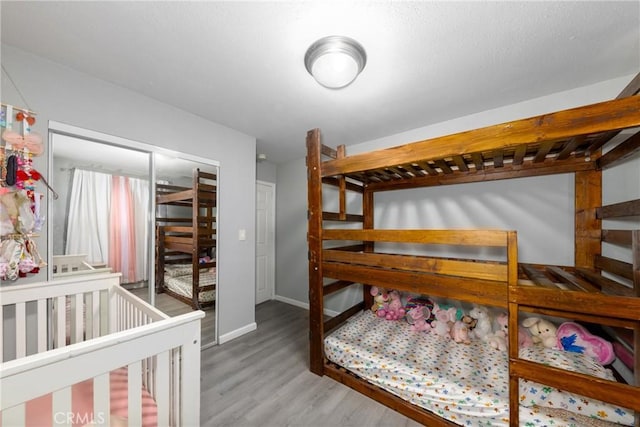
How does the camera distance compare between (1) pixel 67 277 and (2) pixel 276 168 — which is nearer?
(1) pixel 67 277

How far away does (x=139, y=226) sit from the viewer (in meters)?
2.06

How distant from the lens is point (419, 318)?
2.34 metres

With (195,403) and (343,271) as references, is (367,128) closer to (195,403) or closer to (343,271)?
(343,271)

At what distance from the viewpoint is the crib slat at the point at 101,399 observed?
81 centimetres

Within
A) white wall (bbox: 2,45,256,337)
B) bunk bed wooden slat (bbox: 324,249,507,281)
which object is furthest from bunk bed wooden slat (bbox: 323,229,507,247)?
white wall (bbox: 2,45,256,337)

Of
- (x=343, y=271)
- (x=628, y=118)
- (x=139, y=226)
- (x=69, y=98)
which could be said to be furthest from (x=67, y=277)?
(x=628, y=118)

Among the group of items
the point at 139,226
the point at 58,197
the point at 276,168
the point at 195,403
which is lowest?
the point at 195,403

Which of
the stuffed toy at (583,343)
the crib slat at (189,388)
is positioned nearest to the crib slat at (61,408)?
the crib slat at (189,388)

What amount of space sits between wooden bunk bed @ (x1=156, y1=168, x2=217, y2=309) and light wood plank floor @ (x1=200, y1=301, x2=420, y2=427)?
659 mm

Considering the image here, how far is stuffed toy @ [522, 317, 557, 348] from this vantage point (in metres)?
1.78

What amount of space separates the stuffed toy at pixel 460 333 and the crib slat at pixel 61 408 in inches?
97.2

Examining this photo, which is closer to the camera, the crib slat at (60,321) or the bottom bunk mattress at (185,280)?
the crib slat at (60,321)

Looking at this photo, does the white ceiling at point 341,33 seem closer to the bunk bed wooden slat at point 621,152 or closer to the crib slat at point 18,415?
the bunk bed wooden slat at point 621,152

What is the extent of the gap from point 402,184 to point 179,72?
2252mm
